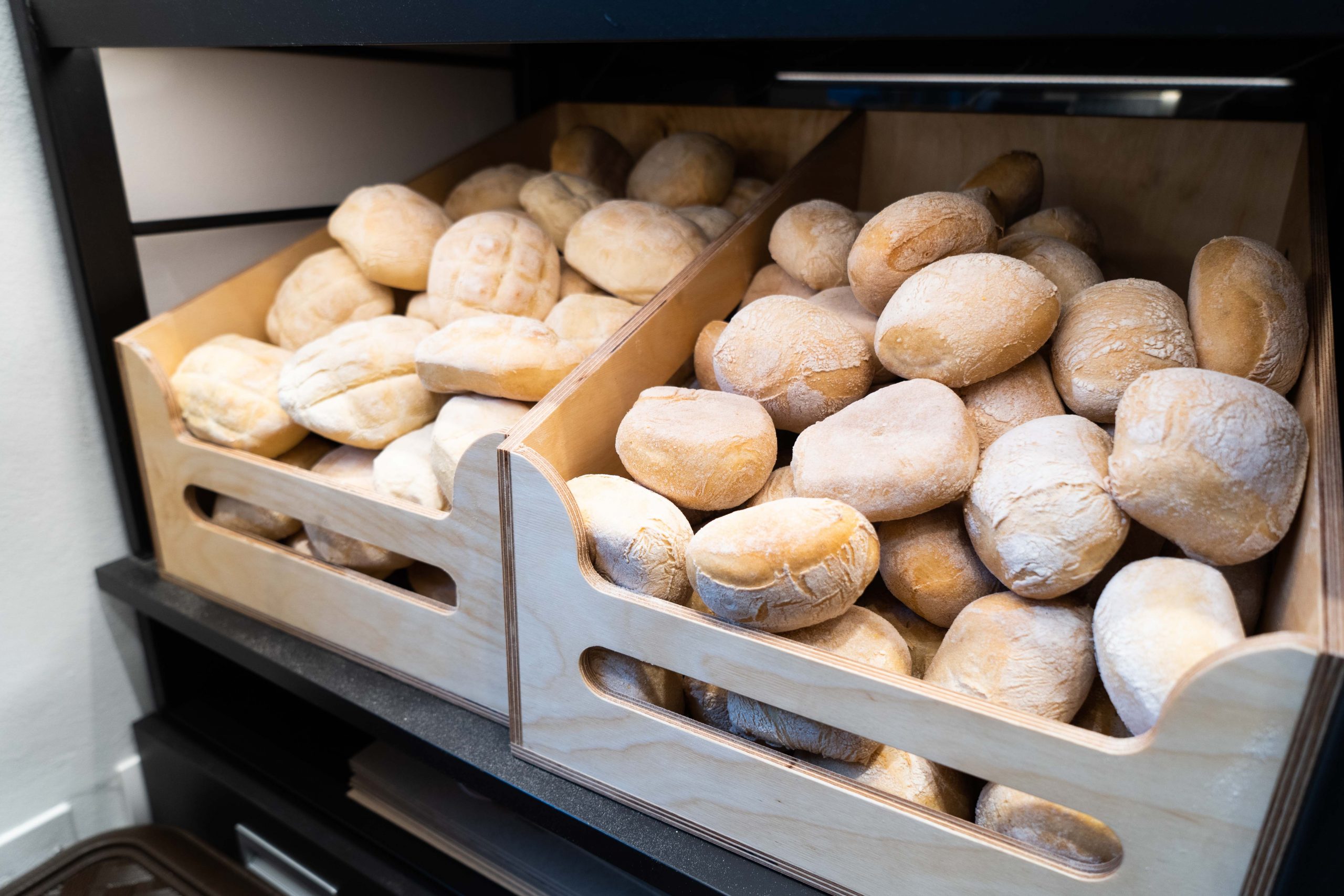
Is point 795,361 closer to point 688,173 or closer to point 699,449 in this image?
point 699,449

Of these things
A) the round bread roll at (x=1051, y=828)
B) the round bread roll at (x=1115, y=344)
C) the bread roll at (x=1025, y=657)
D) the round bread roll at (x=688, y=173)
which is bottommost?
the round bread roll at (x=1051, y=828)

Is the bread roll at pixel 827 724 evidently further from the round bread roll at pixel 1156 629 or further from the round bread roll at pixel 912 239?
the round bread roll at pixel 912 239

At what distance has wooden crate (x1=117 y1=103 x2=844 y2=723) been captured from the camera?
31.6 inches

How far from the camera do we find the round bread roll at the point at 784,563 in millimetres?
610

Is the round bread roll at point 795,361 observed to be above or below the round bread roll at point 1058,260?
below

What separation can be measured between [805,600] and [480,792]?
386mm

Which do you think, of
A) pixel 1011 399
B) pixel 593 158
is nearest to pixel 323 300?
pixel 593 158

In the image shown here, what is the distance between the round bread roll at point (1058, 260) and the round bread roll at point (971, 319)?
3.5 inches

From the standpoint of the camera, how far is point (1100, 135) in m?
1.06

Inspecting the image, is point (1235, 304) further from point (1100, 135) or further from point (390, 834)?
point (390, 834)

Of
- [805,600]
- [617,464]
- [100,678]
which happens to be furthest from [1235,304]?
[100,678]

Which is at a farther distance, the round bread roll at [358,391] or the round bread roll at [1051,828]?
the round bread roll at [358,391]

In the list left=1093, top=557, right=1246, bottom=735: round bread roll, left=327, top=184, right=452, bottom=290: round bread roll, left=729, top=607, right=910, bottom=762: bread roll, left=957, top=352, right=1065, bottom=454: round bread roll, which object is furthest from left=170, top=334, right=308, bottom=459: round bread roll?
left=1093, top=557, right=1246, bottom=735: round bread roll

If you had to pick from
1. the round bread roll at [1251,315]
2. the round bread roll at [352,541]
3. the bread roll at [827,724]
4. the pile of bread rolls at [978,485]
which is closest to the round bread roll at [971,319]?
the pile of bread rolls at [978,485]
